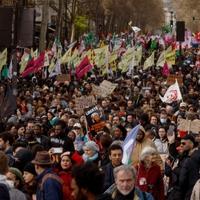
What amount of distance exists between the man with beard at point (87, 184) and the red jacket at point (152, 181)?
2810 mm

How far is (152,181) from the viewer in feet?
30.2

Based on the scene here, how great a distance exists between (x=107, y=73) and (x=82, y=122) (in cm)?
1787

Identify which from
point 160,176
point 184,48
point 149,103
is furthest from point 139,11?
point 160,176

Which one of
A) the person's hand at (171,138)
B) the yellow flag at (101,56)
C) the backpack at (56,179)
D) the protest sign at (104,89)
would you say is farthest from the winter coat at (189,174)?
the yellow flag at (101,56)

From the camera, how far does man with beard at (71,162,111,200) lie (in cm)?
621

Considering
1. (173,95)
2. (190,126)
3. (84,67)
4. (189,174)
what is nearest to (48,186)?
(189,174)

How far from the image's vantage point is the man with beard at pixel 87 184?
245 inches

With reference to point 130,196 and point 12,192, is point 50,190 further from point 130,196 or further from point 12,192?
point 130,196

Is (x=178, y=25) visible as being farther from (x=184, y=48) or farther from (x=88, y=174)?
(x=88, y=174)

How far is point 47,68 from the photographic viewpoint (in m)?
32.8

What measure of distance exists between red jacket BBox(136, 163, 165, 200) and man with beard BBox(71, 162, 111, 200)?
281 cm

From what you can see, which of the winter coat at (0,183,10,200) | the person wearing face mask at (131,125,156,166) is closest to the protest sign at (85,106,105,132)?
the person wearing face mask at (131,125,156,166)

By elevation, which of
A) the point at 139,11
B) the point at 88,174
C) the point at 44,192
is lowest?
the point at 139,11

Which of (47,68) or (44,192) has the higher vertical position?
(44,192)
